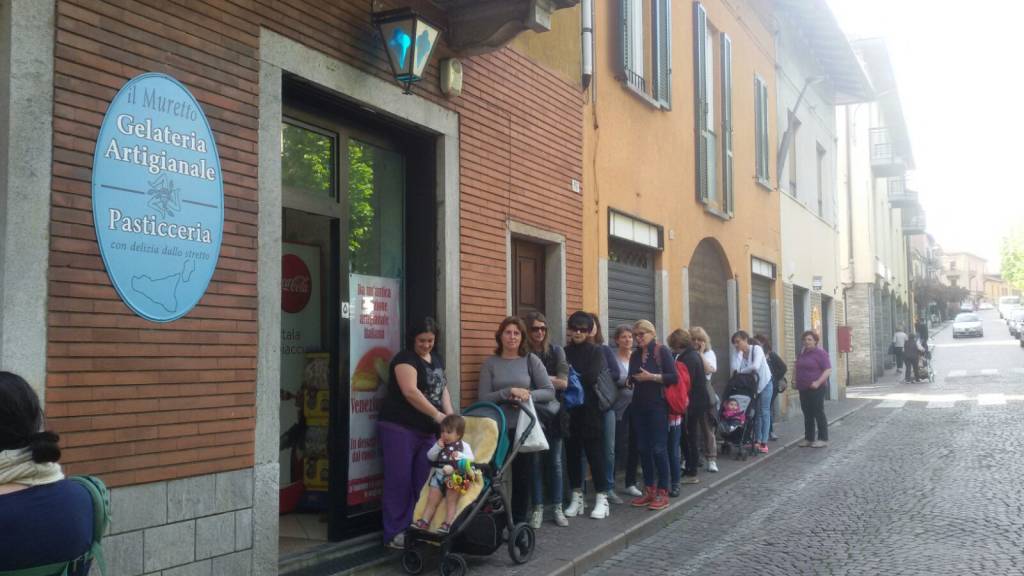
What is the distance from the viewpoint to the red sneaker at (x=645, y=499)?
898cm

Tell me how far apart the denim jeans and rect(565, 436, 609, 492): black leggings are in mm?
5335

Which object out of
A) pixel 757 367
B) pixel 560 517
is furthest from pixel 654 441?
pixel 757 367

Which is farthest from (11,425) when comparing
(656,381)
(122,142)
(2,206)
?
(656,381)

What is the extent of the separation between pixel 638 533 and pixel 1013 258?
307ft

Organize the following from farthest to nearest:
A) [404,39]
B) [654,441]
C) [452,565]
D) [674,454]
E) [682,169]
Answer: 1. [682,169]
2. [674,454]
3. [654,441]
4. [404,39]
5. [452,565]

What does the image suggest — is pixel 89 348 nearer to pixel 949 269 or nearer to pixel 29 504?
pixel 29 504

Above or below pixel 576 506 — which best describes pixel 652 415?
above

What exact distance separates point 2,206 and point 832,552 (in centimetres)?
599

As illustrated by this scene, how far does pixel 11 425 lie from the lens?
8.60 feet

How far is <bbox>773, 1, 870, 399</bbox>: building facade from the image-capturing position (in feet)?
64.3

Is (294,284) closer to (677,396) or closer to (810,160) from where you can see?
(677,396)

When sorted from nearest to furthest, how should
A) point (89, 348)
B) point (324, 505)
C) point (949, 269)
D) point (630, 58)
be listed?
point (89, 348) → point (324, 505) → point (630, 58) → point (949, 269)

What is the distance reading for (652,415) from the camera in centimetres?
905

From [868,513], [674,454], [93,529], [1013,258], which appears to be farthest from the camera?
[1013,258]
